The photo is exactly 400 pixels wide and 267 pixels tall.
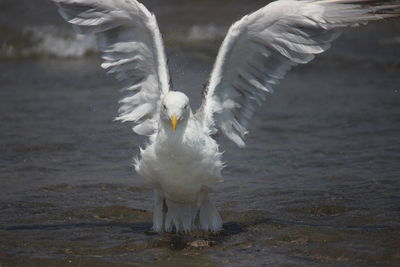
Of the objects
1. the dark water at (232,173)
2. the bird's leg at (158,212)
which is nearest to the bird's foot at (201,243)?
the dark water at (232,173)

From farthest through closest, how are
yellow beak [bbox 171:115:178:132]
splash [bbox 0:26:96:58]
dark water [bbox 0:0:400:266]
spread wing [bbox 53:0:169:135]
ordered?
splash [bbox 0:26:96:58]
spread wing [bbox 53:0:169:135]
dark water [bbox 0:0:400:266]
yellow beak [bbox 171:115:178:132]

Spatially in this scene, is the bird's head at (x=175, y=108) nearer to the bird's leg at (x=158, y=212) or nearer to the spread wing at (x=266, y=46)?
the spread wing at (x=266, y=46)

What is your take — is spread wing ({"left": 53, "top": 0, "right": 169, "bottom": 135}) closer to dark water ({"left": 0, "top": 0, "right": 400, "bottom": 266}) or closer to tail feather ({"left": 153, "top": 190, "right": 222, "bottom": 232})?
tail feather ({"left": 153, "top": 190, "right": 222, "bottom": 232})

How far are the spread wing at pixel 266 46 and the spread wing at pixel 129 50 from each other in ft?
1.49

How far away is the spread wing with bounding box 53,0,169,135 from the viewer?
645 cm

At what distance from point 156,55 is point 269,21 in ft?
3.12

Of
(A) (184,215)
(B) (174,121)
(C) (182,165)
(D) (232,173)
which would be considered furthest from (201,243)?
(D) (232,173)

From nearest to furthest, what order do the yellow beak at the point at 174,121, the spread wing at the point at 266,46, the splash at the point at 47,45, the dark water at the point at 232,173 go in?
the yellow beak at the point at 174,121
the dark water at the point at 232,173
the spread wing at the point at 266,46
the splash at the point at 47,45

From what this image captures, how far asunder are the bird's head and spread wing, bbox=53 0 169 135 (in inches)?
24.4

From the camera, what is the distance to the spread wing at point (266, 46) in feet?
20.8

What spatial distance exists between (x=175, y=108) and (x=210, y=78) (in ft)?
2.57

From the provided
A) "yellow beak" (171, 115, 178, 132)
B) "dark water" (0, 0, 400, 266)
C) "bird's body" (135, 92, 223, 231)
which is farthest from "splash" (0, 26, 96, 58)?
"yellow beak" (171, 115, 178, 132)

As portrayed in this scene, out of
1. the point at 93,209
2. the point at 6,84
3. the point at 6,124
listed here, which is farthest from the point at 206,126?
the point at 6,84

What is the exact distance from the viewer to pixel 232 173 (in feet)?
25.7
